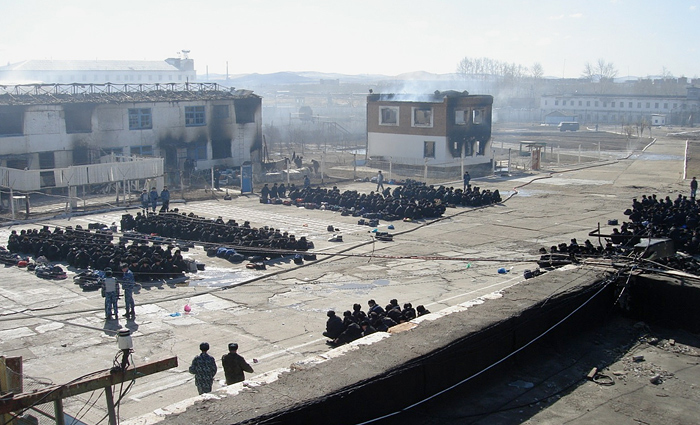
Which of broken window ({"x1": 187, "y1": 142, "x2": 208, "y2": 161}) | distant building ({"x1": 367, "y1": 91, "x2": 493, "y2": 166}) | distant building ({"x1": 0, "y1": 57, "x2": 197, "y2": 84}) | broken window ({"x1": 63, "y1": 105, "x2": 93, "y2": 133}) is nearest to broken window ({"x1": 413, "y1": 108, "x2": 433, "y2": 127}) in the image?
distant building ({"x1": 367, "y1": 91, "x2": 493, "y2": 166})

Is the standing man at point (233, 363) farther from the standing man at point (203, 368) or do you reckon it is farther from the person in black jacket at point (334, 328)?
the person in black jacket at point (334, 328)

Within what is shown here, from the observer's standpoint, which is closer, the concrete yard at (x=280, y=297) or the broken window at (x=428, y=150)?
the concrete yard at (x=280, y=297)

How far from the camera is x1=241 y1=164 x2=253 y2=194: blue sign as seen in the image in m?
38.4

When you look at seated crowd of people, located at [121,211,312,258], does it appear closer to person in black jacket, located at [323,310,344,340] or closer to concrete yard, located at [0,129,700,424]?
concrete yard, located at [0,129,700,424]

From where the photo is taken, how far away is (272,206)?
34.6 metres

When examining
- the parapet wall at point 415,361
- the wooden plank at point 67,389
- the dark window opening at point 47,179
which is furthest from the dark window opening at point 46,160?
the wooden plank at point 67,389

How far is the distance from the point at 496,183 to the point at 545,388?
37089mm

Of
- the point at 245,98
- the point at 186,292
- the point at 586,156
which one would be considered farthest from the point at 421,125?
the point at 186,292

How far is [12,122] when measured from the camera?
39.4m

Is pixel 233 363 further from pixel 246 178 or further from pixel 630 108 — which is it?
pixel 630 108

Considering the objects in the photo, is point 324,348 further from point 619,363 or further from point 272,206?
point 272,206

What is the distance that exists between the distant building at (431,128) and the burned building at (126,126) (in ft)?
32.2

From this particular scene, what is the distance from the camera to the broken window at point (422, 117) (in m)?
52.2

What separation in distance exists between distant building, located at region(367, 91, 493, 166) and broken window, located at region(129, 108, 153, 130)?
666 inches
